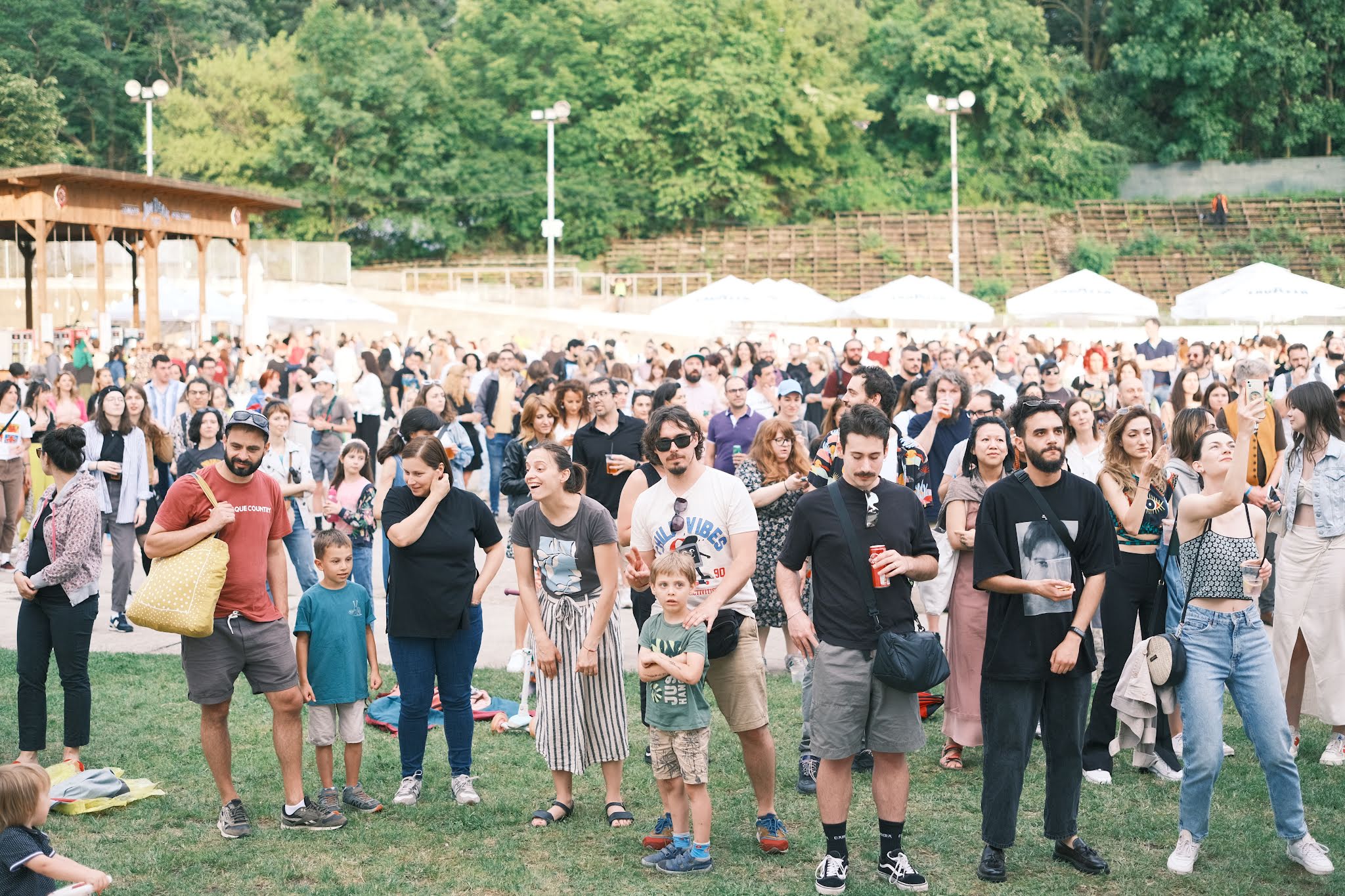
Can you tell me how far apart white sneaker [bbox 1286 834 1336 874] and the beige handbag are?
4.51 meters

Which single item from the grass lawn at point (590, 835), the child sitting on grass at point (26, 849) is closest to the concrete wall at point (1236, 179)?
the grass lawn at point (590, 835)

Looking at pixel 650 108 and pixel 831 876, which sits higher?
pixel 650 108

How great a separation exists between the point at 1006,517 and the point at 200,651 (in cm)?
343

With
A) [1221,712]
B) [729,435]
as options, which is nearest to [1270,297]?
[729,435]

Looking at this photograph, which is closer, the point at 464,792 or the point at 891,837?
the point at 891,837

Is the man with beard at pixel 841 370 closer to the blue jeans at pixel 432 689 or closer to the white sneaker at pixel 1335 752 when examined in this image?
the white sneaker at pixel 1335 752

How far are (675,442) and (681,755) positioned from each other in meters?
1.27

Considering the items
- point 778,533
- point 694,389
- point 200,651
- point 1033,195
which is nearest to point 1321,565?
point 778,533

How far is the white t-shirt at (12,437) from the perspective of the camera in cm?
1143

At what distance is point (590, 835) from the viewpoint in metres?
5.68

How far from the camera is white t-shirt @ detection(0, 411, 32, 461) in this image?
11430 mm

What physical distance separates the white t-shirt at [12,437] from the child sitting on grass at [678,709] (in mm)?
8416

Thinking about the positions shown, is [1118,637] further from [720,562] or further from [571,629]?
[571,629]

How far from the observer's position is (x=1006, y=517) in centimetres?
511
